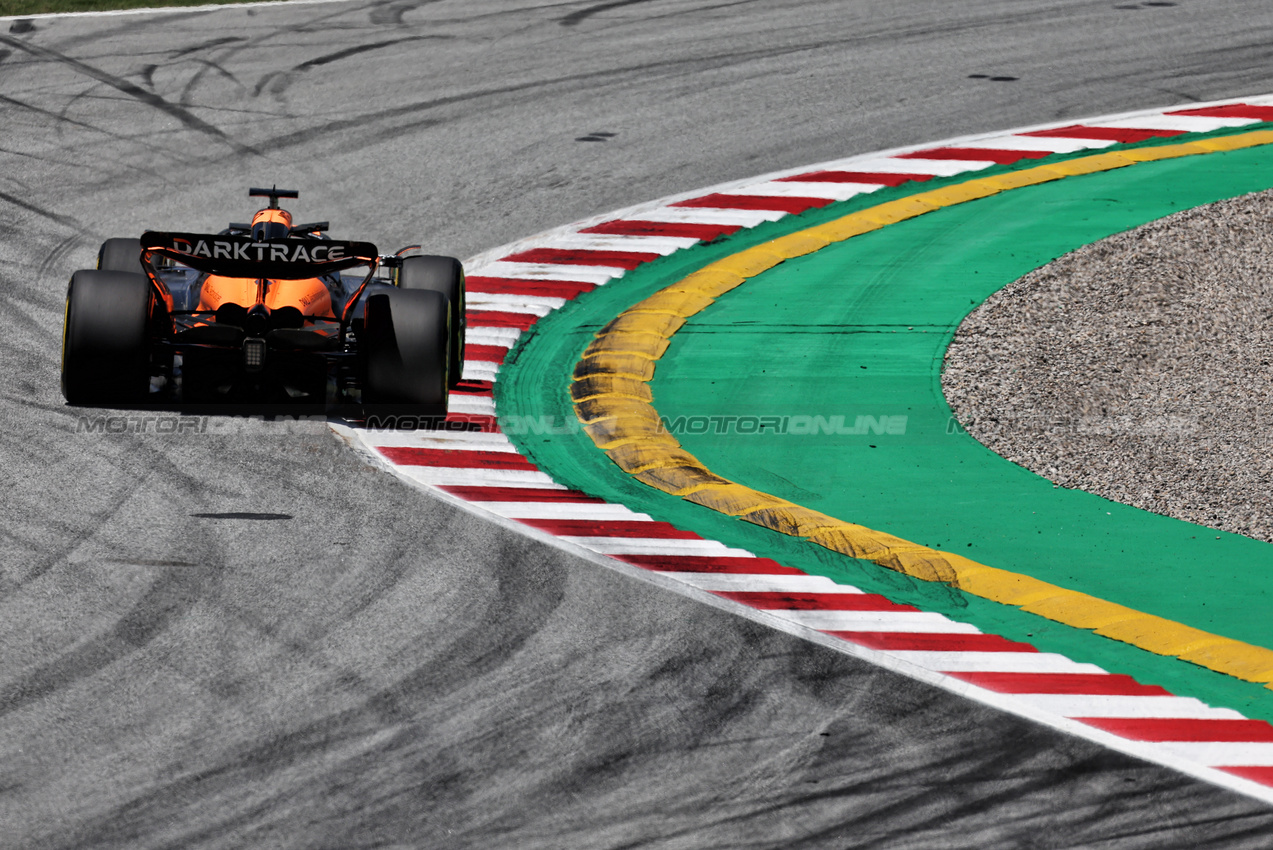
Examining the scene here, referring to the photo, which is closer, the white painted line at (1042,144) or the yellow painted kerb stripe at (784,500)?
the yellow painted kerb stripe at (784,500)

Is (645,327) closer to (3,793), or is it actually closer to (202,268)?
(202,268)

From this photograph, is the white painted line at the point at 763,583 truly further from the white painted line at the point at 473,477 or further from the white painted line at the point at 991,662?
the white painted line at the point at 473,477

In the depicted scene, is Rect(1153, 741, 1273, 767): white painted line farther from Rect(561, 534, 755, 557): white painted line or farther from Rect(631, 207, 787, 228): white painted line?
Rect(631, 207, 787, 228): white painted line

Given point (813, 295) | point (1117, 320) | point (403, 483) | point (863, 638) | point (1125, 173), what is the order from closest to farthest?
point (863, 638) < point (403, 483) < point (1117, 320) < point (813, 295) < point (1125, 173)

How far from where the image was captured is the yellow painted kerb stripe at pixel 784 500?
28.5ft

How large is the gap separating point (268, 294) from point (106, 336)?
1077 millimetres

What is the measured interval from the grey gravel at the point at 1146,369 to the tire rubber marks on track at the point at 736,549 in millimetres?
2427

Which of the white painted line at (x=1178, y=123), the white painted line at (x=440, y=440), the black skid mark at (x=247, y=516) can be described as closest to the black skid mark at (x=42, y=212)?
the white painted line at (x=440, y=440)

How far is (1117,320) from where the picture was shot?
12930 millimetres

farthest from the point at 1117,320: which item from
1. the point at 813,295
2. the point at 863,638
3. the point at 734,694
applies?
the point at 734,694

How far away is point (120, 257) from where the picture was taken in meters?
11.5

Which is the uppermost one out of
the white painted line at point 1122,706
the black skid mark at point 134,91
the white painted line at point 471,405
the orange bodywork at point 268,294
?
the black skid mark at point 134,91

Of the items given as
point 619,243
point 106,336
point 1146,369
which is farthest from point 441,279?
point 1146,369

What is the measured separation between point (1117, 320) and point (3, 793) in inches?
365
